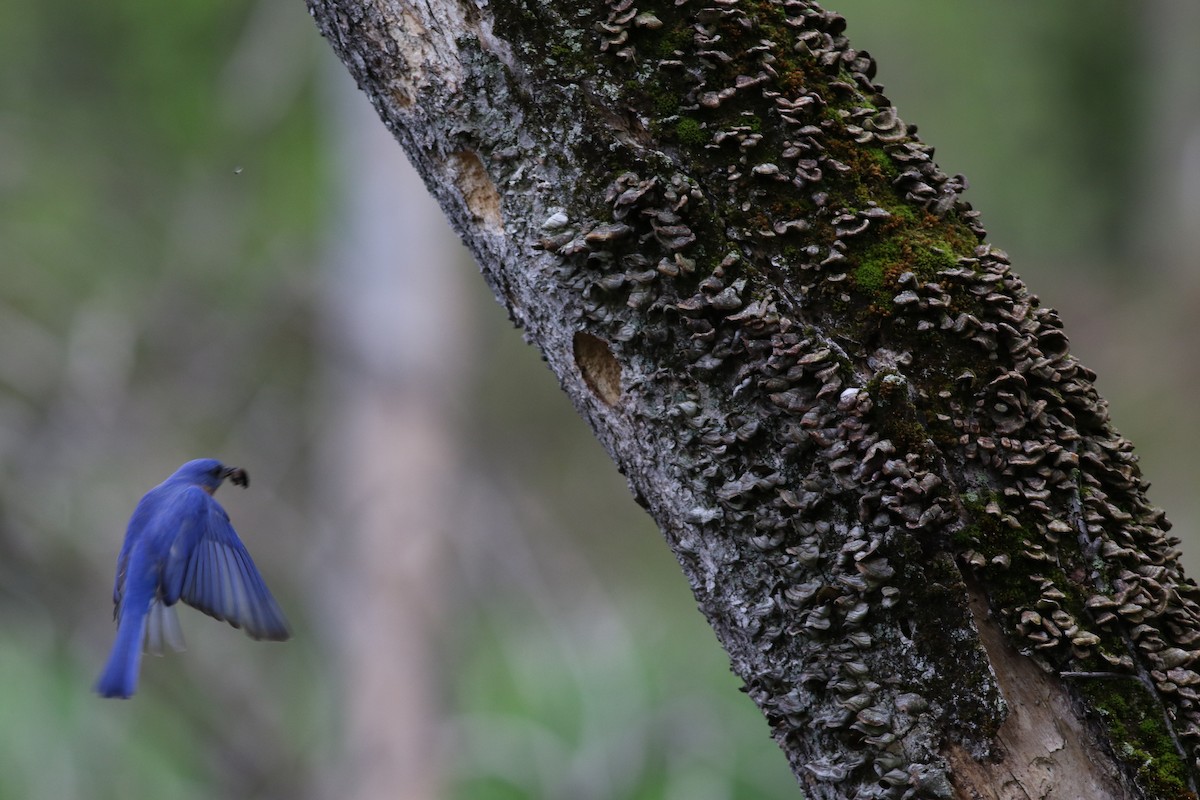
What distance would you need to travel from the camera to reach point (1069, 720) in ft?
3.86

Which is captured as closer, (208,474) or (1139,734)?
(1139,734)

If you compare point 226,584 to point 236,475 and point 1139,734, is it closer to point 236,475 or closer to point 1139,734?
point 236,475

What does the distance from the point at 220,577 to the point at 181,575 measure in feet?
0.25

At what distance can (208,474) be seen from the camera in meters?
2.01

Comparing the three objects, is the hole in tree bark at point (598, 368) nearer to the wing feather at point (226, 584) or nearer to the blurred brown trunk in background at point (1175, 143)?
the wing feather at point (226, 584)

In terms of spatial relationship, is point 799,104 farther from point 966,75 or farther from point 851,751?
point 966,75

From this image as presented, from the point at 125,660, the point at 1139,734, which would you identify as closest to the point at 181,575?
the point at 125,660

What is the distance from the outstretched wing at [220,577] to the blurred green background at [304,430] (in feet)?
12.7

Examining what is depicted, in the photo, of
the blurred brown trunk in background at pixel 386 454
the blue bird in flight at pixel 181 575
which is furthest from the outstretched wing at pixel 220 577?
the blurred brown trunk in background at pixel 386 454

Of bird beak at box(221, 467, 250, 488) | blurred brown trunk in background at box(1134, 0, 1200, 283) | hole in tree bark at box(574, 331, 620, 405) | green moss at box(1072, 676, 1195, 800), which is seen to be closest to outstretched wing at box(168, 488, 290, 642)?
bird beak at box(221, 467, 250, 488)

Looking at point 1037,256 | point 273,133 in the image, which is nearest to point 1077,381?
point 273,133

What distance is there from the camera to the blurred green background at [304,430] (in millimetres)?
5586

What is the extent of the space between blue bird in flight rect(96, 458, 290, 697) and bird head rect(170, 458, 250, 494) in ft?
0.19

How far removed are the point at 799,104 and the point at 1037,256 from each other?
32.8 ft
